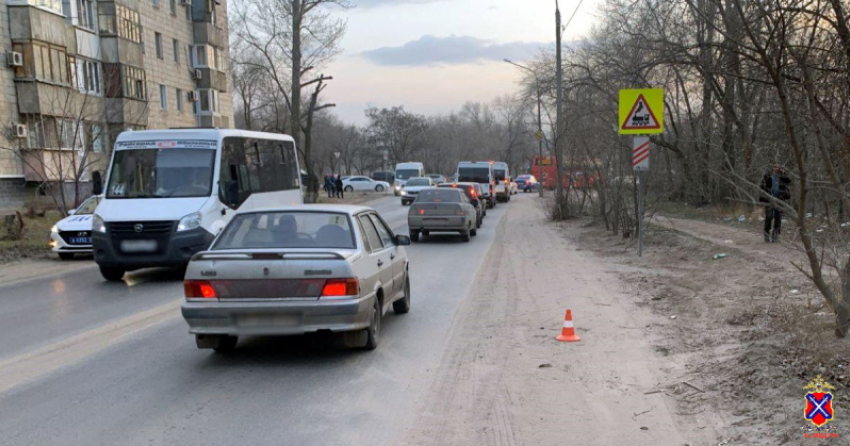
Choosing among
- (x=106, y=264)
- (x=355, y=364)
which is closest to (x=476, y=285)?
(x=355, y=364)

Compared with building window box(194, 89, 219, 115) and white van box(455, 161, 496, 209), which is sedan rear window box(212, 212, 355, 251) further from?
building window box(194, 89, 219, 115)

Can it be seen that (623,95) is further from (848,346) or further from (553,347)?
(848,346)

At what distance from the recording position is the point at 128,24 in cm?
3472

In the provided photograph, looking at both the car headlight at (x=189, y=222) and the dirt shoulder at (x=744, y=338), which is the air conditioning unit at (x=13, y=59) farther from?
the dirt shoulder at (x=744, y=338)

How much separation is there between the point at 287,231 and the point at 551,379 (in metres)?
3.22

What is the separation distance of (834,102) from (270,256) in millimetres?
5209

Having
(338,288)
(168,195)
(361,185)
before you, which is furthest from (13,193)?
(361,185)

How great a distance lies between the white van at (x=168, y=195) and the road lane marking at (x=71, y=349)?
2643mm

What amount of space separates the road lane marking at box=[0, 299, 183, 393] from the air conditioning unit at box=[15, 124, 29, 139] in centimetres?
2065

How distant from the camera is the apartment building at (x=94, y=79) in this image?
25906mm

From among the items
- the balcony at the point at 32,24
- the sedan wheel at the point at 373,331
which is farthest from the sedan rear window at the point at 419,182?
the sedan wheel at the point at 373,331

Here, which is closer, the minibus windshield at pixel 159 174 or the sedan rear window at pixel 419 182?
the minibus windshield at pixel 159 174

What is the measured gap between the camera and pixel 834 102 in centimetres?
593

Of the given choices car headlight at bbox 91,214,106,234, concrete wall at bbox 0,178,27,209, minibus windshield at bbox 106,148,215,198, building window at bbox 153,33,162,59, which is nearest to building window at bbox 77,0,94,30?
building window at bbox 153,33,162,59
